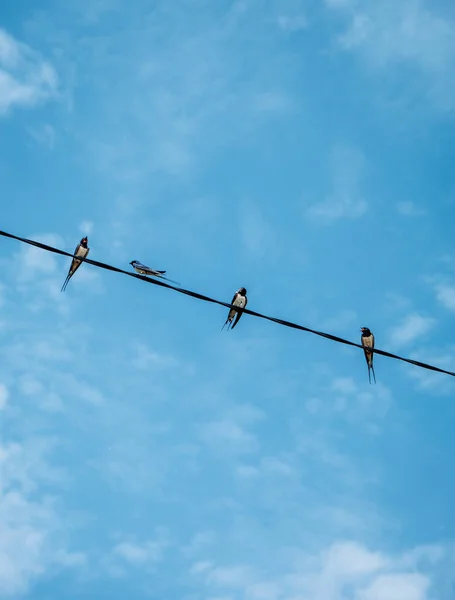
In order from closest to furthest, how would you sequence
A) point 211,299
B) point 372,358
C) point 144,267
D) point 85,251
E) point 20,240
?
point 20,240
point 211,299
point 144,267
point 372,358
point 85,251

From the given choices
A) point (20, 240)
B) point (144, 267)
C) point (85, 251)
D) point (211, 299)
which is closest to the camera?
point (20, 240)

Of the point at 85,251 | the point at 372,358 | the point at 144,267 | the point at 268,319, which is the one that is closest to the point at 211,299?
the point at 268,319

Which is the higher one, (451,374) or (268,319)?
(268,319)

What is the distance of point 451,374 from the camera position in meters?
6.00

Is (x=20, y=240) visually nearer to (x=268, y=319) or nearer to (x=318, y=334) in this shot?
(x=268, y=319)

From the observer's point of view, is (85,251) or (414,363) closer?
(414,363)

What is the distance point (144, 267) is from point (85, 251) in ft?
15.6

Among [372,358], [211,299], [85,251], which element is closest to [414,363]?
[211,299]

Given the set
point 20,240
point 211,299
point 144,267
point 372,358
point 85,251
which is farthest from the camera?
point 85,251

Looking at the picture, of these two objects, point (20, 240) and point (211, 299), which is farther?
point (211, 299)

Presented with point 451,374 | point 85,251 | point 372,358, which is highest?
point 85,251

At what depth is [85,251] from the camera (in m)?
15.8

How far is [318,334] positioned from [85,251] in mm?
10903

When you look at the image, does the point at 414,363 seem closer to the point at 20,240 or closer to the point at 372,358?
the point at 20,240
